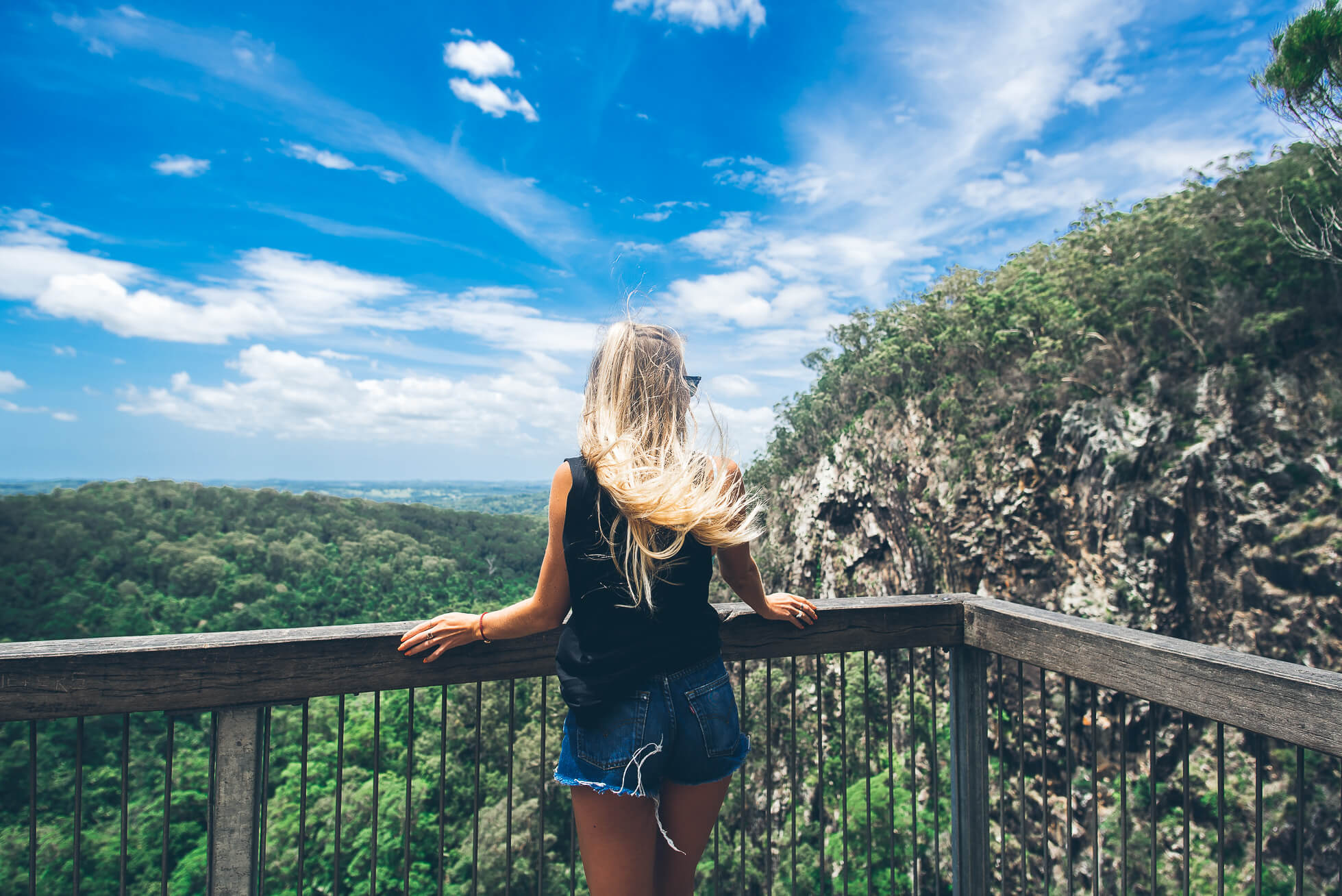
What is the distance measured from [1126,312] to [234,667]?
15156 millimetres

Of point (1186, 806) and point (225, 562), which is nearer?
point (1186, 806)

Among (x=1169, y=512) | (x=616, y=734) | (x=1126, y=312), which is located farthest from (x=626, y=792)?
(x=1126, y=312)

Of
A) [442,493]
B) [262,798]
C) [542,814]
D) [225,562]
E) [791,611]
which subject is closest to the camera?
[262,798]

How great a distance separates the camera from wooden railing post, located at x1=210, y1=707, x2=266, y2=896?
59.1 inches

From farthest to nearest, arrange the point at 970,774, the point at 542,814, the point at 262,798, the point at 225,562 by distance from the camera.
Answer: the point at 225,562, the point at 970,774, the point at 542,814, the point at 262,798

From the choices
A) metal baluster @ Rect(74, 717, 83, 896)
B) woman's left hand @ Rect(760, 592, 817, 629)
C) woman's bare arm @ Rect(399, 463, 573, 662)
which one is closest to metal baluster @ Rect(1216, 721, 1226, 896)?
woman's left hand @ Rect(760, 592, 817, 629)

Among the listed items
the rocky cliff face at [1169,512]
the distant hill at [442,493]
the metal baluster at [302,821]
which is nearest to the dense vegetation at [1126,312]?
the rocky cliff face at [1169,512]

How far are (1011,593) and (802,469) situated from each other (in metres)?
9.65

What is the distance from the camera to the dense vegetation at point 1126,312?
10.9 meters

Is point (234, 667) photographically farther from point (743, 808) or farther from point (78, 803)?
point (743, 808)

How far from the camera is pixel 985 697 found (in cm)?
205

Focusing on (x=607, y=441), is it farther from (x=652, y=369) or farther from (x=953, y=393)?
(x=953, y=393)

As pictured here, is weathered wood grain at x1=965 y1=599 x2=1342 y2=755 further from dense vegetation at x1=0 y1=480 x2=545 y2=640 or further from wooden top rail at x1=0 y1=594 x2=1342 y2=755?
dense vegetation at x1=0 y1=480 x2=545 y2=640

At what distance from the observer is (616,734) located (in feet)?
4.55
